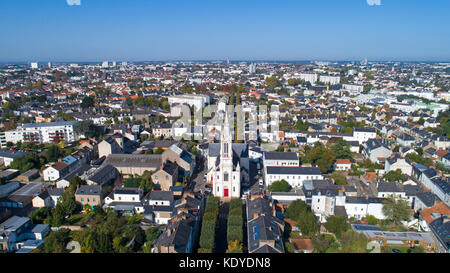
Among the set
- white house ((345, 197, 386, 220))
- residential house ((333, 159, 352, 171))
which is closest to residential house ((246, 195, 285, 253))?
white house ((345, 197, 386, 220))

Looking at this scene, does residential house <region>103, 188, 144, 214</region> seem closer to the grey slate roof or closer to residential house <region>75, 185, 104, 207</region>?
residential house <region>75, 185, 104, 207</region>

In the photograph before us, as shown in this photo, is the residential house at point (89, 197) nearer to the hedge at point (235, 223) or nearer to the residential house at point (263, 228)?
the hedge at point (235, 223)

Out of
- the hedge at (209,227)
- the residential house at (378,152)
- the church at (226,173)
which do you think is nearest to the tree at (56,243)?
the hedge at (209,227)

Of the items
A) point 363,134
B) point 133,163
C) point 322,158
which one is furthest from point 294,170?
point 363,134

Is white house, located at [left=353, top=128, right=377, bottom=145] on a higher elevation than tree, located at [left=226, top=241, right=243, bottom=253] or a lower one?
higher

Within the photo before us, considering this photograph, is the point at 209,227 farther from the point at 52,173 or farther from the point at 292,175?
the point at 52,173
